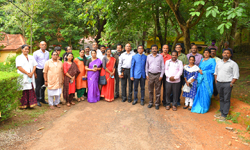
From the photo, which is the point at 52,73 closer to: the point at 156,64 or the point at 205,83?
the point at 156,64

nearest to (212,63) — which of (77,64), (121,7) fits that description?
(77,64)

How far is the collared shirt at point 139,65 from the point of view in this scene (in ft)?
18.7

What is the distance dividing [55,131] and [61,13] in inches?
564

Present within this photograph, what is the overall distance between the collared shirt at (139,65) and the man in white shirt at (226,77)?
6.98 ft

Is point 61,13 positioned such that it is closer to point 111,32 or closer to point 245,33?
point 111,32

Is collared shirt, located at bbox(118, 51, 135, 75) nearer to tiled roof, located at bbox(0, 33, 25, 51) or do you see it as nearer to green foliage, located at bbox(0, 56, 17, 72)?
green foliage, located at bbox(0, 56, 17, 72)

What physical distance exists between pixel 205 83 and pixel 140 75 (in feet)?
6.45

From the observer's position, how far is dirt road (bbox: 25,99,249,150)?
349 centimetres

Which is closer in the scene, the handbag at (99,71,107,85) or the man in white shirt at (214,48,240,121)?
the man in white shirt at (214,48,240,121)

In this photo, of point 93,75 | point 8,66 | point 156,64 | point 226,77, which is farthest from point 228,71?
point 8,66

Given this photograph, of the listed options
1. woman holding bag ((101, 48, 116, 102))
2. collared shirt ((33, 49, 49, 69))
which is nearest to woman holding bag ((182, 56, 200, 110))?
woman holding bag ((101, 48, 116, 102))

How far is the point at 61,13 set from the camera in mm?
15859

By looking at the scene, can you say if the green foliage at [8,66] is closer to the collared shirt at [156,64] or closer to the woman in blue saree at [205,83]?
the collared shirt at [156,64]

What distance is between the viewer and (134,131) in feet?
13.3
